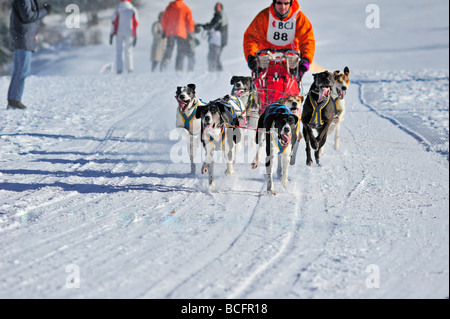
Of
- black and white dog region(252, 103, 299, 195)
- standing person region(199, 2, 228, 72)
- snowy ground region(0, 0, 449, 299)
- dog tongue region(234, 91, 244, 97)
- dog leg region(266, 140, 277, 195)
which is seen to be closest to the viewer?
snowy ground region(0, 0, 449, 299)

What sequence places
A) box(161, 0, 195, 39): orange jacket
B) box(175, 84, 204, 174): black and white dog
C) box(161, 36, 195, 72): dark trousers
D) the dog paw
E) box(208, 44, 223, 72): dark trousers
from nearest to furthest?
box(175, 84, 204, 174): black and white dog, the dog paw, box(161, 0, 195, 39): orange jacket, box(161, 36, 195, 72): dark trousers, box(208, 44, 223, 72): dark trousers

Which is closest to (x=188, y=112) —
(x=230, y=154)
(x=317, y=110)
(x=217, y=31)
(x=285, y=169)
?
(x=230, y=154)

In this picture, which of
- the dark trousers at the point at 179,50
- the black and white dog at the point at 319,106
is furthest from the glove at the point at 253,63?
the dark trousers at the point at 179,50

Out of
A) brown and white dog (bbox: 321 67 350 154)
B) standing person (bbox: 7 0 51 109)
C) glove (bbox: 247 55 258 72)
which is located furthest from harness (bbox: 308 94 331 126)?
standing person (bbox: 7 0 51 109)

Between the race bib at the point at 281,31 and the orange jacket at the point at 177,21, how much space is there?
328 inches

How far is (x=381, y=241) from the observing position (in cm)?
328

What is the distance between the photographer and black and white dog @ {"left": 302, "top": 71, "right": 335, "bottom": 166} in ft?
16.4

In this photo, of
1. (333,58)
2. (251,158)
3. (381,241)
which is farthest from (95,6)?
(381,241)

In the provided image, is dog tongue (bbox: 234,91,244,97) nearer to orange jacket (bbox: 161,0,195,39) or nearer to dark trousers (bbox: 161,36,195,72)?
orange jacket (bbox: 161,0,195,39)

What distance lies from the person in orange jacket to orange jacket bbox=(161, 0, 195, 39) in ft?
26.9

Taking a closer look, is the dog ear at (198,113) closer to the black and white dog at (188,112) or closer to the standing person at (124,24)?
the black and white dog at (188,112)

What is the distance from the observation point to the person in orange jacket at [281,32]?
18.2ft

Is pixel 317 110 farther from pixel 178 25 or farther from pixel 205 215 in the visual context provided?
pixel 178 25
